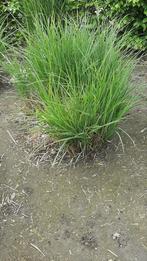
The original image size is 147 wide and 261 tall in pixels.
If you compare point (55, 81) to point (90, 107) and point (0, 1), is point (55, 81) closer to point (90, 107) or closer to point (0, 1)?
point (90, 107)

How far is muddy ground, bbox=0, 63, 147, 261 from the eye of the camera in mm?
2381

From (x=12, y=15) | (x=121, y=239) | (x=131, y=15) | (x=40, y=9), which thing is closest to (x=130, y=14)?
(x=131, y=15)

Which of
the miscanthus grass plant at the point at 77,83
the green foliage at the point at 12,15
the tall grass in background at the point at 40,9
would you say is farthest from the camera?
the green foliage at the point at 12,15

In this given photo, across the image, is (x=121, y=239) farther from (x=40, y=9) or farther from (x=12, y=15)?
(x=12, y=15)

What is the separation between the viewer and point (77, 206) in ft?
8.57

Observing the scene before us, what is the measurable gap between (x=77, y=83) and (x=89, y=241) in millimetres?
1000

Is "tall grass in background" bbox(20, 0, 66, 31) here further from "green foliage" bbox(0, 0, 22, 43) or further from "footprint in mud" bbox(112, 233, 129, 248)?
"footprint in mud" bbox(112, 233, 129, 248)

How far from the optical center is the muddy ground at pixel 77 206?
2.38 meters

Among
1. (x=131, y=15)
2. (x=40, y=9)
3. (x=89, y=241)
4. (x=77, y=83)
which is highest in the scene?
(x=40, y=9)

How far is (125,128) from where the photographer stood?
3.12 metres

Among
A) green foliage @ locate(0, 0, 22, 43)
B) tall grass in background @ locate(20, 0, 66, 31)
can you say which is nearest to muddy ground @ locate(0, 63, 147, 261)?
tall grass in background @ locate(20, 0, 66, 31)

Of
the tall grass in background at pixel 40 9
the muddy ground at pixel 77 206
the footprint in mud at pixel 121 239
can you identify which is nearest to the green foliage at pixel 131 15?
the tall grass in background at pixel 40 9

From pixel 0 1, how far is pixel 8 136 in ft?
6.36

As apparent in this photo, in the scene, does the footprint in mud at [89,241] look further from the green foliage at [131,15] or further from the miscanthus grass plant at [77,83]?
the green foliage at [131,15]
